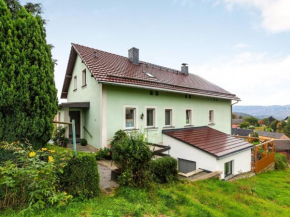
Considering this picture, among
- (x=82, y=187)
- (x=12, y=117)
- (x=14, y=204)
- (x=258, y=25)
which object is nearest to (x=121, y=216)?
(x=82, y=187)

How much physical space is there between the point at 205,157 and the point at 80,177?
656cm

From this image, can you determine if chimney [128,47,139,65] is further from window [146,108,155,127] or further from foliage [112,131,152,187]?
foliage [112,131,152,187]

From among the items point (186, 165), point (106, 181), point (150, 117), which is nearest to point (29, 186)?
point (106, 181)

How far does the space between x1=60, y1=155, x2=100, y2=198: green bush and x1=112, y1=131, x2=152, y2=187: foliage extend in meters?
0.85

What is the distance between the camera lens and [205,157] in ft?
26.8

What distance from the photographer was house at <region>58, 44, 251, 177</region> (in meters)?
8.55

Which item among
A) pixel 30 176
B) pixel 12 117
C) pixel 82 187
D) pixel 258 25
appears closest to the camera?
pixel 30 176

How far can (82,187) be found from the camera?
3590 millimetres

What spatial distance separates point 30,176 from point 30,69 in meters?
3.05

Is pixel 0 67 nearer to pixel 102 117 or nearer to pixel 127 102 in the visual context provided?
pixel 102 117

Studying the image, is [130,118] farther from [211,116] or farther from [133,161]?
[211,116]

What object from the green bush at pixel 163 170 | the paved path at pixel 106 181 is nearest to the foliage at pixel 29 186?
the paved path at pixel 106 181

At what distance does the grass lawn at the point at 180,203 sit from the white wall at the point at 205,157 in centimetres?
194

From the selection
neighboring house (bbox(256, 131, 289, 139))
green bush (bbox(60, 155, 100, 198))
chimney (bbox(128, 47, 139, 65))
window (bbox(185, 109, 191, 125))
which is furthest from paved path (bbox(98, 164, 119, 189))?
neighboring house (bbox(256, 131, 289, 139))
